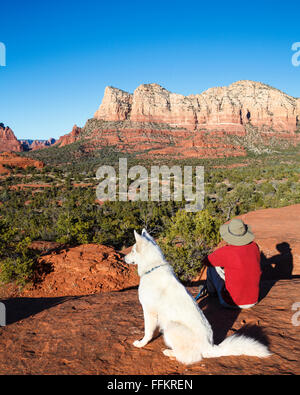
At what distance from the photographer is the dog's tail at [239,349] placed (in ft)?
7.27

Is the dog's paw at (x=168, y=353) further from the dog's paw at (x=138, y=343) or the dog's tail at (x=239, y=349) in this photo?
the dog's tail at (x=239, y=349)

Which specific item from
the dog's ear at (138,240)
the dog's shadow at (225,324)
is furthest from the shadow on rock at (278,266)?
the dog's ear at (138,240)

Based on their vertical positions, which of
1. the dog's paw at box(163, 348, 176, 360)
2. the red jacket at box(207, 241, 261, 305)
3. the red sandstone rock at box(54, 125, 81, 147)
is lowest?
the dog's paw at box(163, 348, 176, 360)

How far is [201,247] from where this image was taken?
8125 millimetres

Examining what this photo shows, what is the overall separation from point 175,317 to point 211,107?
424ft

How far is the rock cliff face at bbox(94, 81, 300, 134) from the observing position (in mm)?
108688

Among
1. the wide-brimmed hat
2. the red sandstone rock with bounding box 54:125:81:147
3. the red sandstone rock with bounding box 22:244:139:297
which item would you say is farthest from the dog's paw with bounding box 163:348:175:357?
the red sandstone rock with bounding box 54:125:81:147

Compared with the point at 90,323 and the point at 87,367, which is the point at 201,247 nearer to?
the point at 90,323

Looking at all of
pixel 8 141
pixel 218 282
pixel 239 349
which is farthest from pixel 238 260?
pixel 8 141

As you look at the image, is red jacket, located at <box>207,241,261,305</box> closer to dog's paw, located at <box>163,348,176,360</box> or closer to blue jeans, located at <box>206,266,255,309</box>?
blue jeans, located at <box>206,266,255,309</box>

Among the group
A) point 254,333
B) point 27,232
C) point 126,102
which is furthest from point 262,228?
point 126,102

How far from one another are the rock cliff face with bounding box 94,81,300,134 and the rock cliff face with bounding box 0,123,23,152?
182 feet

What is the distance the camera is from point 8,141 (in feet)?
479

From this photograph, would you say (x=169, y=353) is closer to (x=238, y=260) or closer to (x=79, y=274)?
(x=238, y=260)
